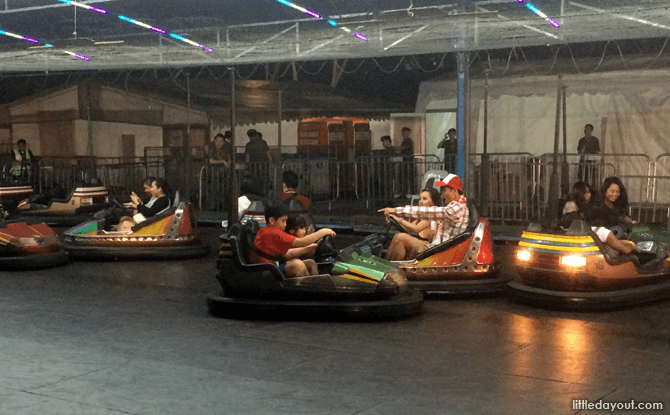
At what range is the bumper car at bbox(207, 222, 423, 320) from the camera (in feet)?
16.4

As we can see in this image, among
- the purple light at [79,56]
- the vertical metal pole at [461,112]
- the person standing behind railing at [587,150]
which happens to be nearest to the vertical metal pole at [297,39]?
the vertical metal pole at [461,112]

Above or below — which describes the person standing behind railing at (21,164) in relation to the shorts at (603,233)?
above

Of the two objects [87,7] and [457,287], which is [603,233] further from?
[87,7]

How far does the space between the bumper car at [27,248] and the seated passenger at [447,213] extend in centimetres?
329

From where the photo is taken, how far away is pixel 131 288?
6.51m

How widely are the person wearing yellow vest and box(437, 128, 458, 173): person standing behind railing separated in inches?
275

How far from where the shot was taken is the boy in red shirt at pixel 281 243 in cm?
507

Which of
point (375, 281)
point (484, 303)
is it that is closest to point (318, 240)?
point (375, 281)

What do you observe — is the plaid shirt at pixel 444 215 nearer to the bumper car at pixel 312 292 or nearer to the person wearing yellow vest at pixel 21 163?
the bumper car at pixel 312 292

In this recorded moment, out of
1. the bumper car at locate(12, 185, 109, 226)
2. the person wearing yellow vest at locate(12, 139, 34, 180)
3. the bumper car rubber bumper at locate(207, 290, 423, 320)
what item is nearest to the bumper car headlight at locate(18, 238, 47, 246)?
the bumper car rubber bumper at locate(207, 290, 423, 320)

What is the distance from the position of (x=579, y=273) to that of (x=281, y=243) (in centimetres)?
187

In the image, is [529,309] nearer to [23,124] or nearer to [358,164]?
[358,164]

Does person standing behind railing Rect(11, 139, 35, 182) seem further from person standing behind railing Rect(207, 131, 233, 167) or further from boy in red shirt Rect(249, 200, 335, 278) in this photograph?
boy in red shirt Rect(249, 200, 335, 278)

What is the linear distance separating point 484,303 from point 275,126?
35.0 ft
